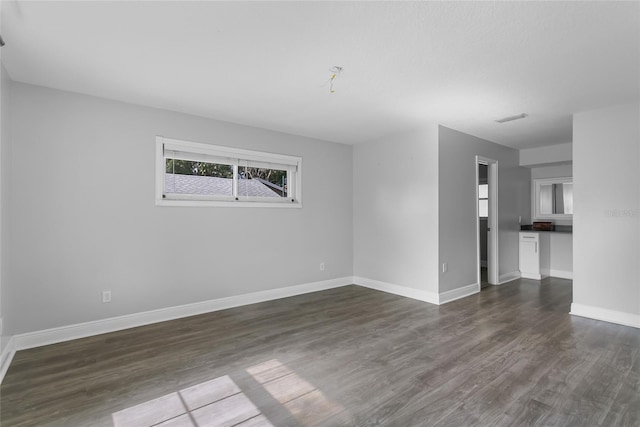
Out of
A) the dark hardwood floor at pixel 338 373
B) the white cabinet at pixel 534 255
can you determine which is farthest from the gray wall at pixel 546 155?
the dark hardwood floor at pixel 338 373

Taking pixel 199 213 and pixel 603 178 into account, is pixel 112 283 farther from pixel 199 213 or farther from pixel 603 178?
pixel 603 178

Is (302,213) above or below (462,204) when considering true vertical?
below

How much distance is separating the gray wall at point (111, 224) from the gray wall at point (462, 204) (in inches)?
95.7

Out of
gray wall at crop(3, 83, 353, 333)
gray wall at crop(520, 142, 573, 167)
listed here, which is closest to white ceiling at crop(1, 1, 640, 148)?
gray wall at crop(3, 83, 353, 333)

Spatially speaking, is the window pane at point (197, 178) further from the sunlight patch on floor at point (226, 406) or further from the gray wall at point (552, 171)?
the gray wall at point (552, 171)

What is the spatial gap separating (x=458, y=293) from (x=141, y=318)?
4.26 metres

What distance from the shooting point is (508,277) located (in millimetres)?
5887

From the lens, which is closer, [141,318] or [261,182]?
[141,318]

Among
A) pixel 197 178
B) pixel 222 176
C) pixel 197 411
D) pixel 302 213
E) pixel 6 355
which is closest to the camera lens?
pixel 197 411

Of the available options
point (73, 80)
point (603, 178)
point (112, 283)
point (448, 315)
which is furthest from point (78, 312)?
point (603, 178)

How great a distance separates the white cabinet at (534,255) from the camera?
5.95 metres

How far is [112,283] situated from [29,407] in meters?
1.48

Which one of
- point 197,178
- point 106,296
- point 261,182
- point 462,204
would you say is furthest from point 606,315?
point 106,296

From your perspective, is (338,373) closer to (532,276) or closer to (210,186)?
(210,186)
